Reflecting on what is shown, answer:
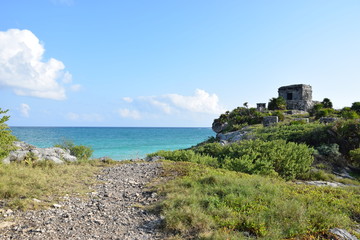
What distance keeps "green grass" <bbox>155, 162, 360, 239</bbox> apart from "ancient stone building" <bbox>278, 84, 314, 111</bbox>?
47.7 m

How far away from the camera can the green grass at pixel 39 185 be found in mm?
7143

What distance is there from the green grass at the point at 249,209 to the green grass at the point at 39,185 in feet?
10.7

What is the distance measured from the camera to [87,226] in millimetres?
5867

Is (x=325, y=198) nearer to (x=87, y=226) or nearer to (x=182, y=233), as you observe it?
(x=182, y=233)

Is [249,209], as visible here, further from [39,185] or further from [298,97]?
[298,97]

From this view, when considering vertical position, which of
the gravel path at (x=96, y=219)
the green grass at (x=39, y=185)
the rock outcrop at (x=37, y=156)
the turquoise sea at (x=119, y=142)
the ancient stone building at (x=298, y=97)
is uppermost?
the ancient stone building at (x=298, y=97)

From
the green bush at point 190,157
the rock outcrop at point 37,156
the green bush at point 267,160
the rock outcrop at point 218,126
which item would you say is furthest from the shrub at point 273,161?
the rock outcrop at point 218,126

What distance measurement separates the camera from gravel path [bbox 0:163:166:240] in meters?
5.43

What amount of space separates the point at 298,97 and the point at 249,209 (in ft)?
177

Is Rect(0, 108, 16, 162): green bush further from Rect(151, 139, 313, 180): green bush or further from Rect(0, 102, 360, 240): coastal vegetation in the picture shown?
Rect(151, 139, 313, 180): green bush

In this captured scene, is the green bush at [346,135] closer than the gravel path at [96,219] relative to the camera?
No

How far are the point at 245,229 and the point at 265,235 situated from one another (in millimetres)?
450

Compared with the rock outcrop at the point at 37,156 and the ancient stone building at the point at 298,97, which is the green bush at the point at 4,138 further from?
the ancient stone building at the point at 298,97

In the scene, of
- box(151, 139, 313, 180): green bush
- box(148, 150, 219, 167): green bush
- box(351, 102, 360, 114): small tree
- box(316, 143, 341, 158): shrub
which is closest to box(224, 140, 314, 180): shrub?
box(151, 139, 313, 180): green bush
